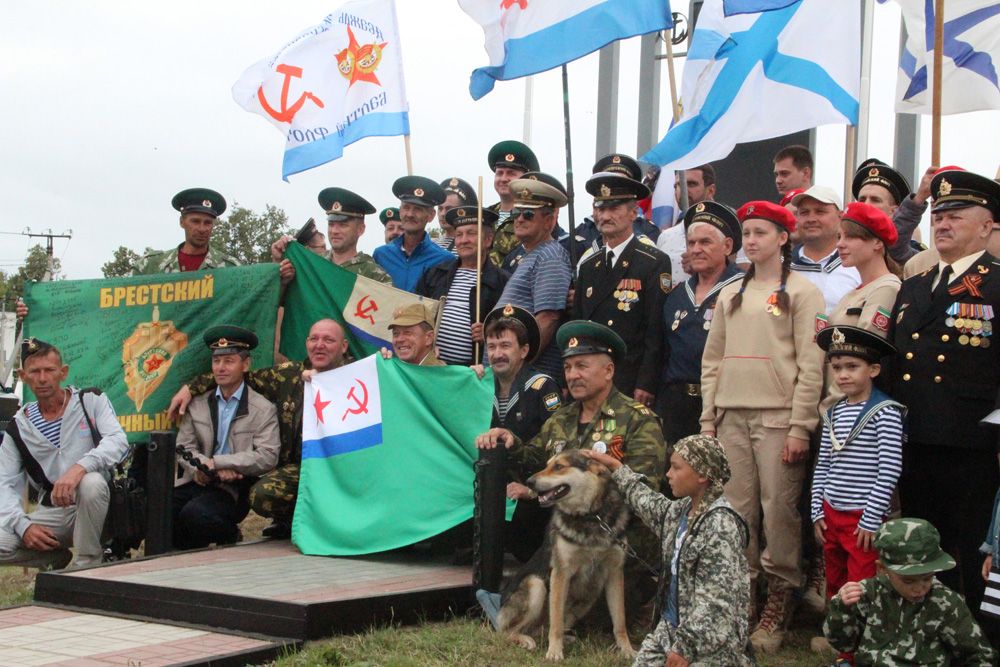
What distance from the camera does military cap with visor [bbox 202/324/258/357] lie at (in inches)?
371

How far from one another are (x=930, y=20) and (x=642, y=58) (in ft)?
26.2

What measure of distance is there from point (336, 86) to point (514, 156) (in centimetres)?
170

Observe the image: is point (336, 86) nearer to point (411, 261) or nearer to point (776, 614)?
point (411, 261)

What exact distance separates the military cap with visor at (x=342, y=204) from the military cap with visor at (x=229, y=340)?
1253mm

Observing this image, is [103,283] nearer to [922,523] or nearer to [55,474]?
[55,474]

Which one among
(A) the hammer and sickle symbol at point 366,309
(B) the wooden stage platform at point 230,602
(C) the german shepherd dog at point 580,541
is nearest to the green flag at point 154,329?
(A) the hammer and sickle symbol at point 366,309

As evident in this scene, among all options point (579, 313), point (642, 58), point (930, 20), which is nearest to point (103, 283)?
point (579, 313)

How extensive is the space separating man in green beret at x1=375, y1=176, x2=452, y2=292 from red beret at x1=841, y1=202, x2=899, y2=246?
4096 millimetres

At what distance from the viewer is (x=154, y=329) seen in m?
9.95

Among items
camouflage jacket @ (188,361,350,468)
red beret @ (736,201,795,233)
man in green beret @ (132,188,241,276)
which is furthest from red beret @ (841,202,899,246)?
man in green beret @ (132,188,241,276)

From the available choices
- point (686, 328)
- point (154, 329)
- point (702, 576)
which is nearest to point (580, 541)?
point (702, 576)

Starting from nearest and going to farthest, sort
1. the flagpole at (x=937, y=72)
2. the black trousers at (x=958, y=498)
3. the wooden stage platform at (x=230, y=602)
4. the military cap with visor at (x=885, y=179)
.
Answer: the black trousers at (x=958, y=498) < the wooden stage platform at (x=230, y=602) < the flagpole at (x=937, y=72) < the military cap with visor at (x=885, y=179)

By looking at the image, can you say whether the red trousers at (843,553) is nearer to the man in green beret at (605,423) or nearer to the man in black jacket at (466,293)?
the man in green beret at (605,423)

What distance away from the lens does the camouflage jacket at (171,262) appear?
405 inches
